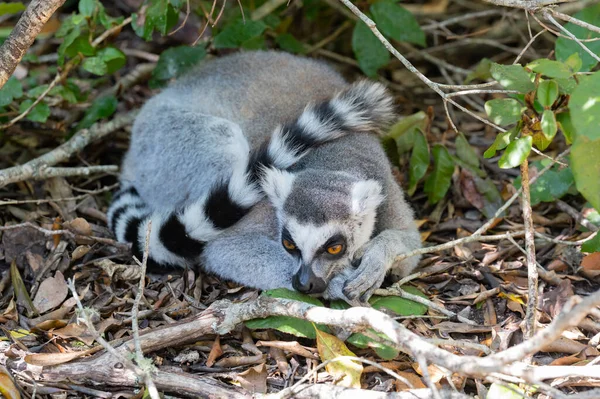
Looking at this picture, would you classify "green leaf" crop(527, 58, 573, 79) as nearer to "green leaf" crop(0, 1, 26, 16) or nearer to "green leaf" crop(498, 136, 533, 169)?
"green leaf" crop(498, 136, 533, 169)

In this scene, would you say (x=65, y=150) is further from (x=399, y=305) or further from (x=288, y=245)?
(x=399, y=305)

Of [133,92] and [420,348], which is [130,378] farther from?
[133,92]

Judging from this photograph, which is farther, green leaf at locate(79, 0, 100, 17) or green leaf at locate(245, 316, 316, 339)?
green leaf at locate(79, 0, 100, 17)

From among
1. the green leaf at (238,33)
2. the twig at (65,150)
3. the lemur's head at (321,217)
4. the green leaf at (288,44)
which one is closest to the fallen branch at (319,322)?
the lemur's head at (321,217)

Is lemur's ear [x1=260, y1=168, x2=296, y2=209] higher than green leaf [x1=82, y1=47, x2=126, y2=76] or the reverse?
the reverse

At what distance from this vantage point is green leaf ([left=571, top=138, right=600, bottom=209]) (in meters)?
2.74

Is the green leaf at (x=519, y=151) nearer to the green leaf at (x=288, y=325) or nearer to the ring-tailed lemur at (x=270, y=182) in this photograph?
the ring-tailed lemur at (x=270, y=182)

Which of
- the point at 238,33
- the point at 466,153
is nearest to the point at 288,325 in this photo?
the point at 466,153

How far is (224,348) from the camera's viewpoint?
137 inches

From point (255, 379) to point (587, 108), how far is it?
203 cm

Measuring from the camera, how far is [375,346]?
322 cm

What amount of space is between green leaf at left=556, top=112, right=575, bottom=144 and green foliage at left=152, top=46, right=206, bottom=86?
2.97 meters

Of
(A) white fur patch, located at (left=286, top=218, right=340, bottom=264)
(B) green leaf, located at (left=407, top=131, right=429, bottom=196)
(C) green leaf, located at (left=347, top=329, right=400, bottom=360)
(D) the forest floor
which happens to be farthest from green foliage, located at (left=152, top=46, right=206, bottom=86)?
(C) green leaf, located at (left=347, top=329, right=400, bottom=360)

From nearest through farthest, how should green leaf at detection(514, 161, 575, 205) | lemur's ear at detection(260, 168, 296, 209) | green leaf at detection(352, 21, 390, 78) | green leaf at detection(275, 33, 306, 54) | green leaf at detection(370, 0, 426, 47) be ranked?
lemur's ear at detection(260, 168, 296, 209)
green leaf at detection(514, 161, 575, 205)
green leaf at detection(370, 0, 426, 47)
green leaf at detection(352, 21, 390, 78)
green leaf at detection(275, 33, 306, 54)
